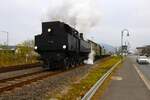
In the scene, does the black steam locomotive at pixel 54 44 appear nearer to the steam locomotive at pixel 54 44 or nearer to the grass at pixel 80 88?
the steam locomotive at pixel 54 44

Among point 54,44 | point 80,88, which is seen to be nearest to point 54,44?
point 54,44

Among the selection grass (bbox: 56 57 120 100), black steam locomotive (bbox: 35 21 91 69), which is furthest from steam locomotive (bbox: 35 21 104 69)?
grass (bbox: 56 57 120 100)

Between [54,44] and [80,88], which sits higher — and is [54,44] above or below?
above

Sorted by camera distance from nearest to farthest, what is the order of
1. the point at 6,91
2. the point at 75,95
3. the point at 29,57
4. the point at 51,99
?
the point at 51,99, the point at 75,95, the point at 6,91, the point at 29,57

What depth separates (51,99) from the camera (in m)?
13.1

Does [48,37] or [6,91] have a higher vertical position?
[48,37]

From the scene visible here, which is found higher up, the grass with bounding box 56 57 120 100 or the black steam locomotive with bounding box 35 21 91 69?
the black steam locomotive with bounding box 35 21 91 69

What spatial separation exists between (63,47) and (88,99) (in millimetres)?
17354

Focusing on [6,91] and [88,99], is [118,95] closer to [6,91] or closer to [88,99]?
[88,99]

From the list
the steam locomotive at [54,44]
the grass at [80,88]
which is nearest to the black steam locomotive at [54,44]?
the steam locomotive at [54,44]

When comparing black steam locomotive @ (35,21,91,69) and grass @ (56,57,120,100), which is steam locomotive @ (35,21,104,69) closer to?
black steam locomotive @ (35,21,91,69)

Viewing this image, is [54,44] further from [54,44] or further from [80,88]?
[80,88]

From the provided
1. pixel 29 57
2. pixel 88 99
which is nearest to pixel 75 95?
pixel 88 99

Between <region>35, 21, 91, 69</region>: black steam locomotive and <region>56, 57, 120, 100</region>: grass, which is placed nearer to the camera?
<region>56, 57, 120, 100</region>: grass
